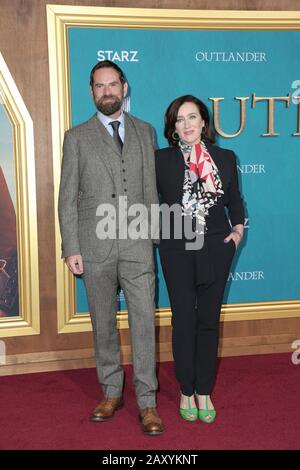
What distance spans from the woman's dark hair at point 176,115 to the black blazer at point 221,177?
0.04m

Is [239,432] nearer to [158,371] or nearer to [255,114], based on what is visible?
[158,371]

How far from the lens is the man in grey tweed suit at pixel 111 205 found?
9.53ft

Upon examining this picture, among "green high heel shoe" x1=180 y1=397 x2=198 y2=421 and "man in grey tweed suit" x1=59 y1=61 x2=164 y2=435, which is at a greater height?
"man in grey tweed suit" x1=59 y1=61 x2=164 y2=435

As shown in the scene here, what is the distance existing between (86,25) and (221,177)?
1.54 meters

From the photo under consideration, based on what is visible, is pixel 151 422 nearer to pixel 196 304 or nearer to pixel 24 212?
pixel 196 304

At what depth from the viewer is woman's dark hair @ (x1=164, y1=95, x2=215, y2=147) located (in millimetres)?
2896

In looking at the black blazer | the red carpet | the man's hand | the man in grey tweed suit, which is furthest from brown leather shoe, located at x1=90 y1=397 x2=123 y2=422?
the black blazer

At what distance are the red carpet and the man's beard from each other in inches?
61.5

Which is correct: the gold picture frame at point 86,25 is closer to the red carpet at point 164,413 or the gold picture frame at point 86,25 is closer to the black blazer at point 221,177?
the red carpet at point 164,413

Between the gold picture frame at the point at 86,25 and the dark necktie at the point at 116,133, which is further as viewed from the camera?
the gold picture frame at the point at 86,25

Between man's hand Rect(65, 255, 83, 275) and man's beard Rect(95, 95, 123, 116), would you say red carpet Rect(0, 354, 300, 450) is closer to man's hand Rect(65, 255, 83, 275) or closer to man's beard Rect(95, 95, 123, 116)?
man's hand Rect(65, 255, 83, 275)

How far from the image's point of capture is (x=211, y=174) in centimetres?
291

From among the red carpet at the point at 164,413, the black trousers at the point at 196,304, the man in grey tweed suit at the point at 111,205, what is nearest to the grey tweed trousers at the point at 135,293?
the man in grey tweed suit at the point at 111,205
